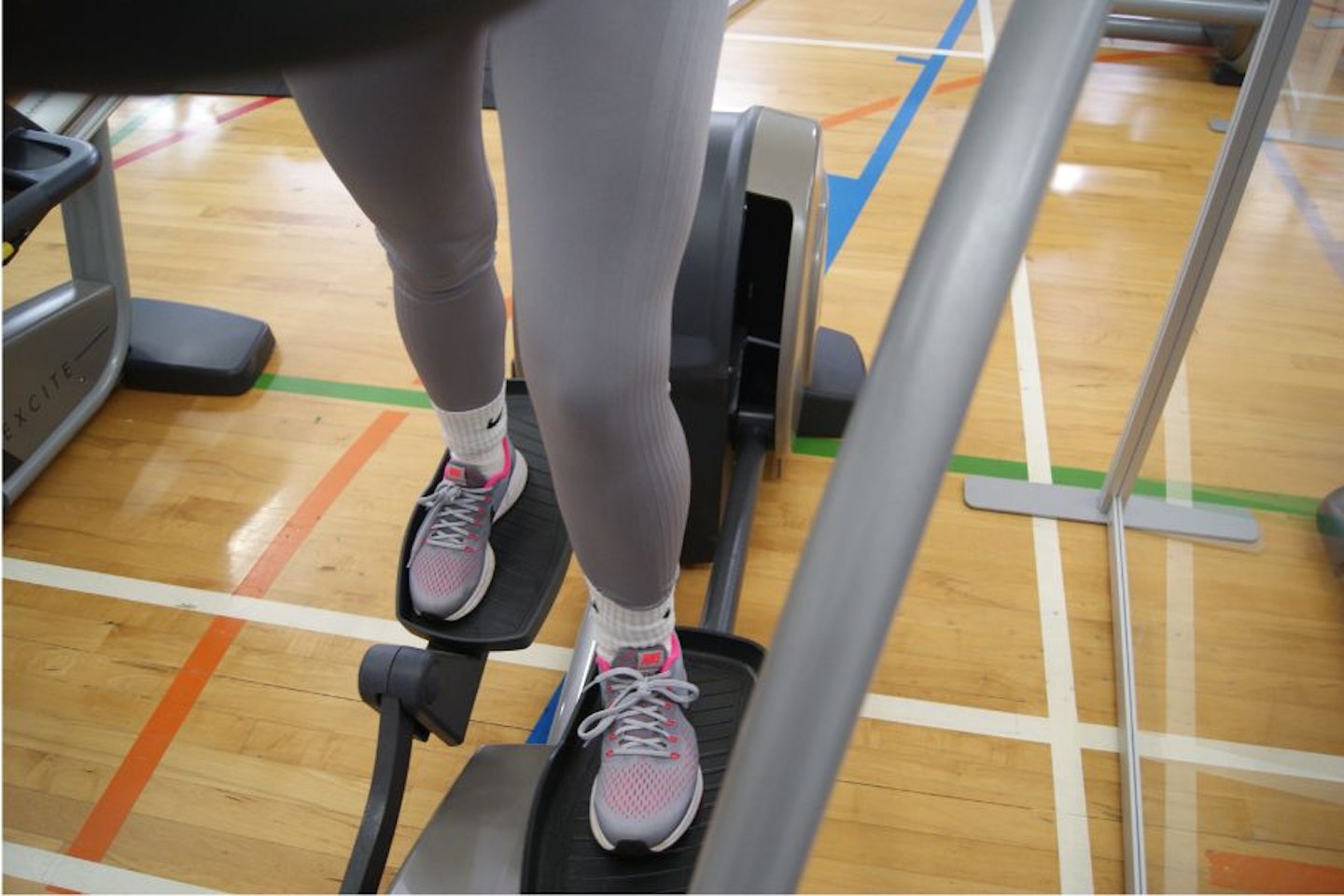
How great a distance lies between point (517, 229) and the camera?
0.76 metres

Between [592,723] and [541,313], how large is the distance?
→ 465 millimetres

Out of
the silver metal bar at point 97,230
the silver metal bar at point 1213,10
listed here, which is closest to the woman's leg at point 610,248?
the silver metal bar at point 97,230

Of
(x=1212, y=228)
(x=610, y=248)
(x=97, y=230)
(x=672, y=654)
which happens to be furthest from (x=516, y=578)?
(x=97, y=230)

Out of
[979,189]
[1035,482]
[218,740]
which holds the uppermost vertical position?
[979,189]

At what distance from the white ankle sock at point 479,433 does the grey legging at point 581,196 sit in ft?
0.65

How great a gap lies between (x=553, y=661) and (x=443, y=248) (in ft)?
2.10

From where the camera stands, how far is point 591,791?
1.05m

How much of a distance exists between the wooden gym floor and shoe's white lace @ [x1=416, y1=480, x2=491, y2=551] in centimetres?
27

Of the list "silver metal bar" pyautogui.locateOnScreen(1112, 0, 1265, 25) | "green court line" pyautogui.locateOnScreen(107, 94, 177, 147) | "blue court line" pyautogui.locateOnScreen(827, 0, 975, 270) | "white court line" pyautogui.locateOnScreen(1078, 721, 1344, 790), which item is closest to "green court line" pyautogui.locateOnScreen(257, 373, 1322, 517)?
"white court line" pyautogui.locateOnScreen(1078, 721, 1344, 790)

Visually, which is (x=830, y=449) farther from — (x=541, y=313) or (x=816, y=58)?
(x=816, y=58)

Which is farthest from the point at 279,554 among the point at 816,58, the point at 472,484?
the point at 816,58

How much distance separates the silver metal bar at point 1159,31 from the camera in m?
3.29

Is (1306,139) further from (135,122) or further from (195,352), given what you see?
(135,122)

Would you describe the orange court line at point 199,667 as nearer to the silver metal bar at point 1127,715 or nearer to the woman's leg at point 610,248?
the woman's leg at point 610,248
